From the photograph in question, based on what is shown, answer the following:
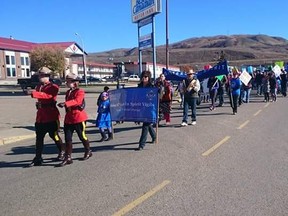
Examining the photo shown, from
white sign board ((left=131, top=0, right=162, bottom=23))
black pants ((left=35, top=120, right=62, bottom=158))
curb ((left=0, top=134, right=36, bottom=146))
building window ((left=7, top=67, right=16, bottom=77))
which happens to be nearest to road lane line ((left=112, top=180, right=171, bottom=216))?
black pants ((left=35, top=120, right=62, bottom=158))

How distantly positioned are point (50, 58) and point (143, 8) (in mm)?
51501

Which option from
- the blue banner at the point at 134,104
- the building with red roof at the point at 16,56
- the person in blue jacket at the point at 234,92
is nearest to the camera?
the blue banner at the point at 134,104

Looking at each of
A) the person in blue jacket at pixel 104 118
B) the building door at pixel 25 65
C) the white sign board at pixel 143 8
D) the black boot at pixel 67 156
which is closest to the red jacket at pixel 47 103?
the black boot at pixel 67 156

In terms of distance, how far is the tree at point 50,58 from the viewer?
Result: 73800 millimetres

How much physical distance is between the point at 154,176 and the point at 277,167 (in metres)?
2.21

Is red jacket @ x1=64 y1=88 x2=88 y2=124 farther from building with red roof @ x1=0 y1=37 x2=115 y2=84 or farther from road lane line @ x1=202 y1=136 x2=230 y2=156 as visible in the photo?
building with red roof @ x1=0 y1=37 x2=115 y2=84

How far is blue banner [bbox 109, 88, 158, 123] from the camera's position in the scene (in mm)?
10188

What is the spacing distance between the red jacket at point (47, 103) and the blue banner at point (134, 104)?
2564mm

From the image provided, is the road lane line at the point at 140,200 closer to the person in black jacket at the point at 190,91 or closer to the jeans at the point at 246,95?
the person in black jacket at the point at 190,91

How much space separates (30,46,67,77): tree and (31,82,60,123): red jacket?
66131 mm

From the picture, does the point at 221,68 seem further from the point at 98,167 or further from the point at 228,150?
the point at 98,167

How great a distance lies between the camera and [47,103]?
322 inches

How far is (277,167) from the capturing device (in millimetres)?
7562

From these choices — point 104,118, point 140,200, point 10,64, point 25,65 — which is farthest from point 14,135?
point 25,65
